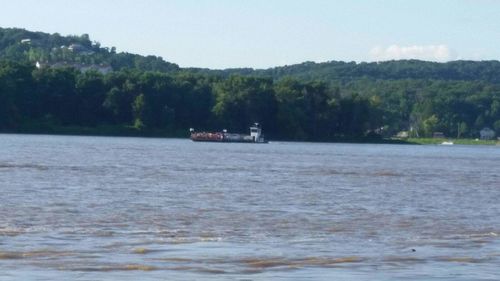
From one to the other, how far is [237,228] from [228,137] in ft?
397

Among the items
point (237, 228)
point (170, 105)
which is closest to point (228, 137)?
point (170, 105)

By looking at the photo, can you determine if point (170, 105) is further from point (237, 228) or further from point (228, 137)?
point (237, 228)

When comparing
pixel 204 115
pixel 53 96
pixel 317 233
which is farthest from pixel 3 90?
pixel 317 233

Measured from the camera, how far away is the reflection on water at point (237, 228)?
2167cm

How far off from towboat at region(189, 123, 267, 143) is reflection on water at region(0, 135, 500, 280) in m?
89.8

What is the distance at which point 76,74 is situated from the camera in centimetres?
15938

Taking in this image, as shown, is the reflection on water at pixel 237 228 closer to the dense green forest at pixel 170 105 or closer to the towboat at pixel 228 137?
the towboat at pixel 228 137

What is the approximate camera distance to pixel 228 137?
491ft

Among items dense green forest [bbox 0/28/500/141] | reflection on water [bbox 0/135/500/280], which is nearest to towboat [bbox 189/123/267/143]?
dense green forest [bbox 0/28/500/141]

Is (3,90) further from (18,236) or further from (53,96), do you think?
(18,236)

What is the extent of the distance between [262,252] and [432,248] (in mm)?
4139

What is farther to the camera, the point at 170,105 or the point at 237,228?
the point at 170,105

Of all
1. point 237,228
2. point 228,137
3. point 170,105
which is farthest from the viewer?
point 170,105

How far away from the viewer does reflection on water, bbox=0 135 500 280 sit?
71.1 feet
